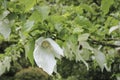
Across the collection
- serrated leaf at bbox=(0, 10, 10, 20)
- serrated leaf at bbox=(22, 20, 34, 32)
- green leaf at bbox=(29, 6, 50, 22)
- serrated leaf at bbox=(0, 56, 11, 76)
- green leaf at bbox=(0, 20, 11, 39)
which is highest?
green leaf at bbox=(29, 6, 50, 22)

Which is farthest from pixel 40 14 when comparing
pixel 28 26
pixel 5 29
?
pixel 5 29

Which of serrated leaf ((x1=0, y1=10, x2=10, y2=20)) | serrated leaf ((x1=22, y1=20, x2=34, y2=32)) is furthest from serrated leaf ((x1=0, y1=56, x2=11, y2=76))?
serrated leaf ((x1=22, y1=20, x2=34, y2=32))

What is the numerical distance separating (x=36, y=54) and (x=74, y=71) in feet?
17.3

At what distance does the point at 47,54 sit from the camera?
819 millimetres

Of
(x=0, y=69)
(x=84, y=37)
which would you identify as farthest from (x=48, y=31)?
(x=0, y=69)

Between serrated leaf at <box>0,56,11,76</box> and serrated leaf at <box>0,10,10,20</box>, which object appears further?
serrated leaf at <box>0,56,11,76</box>

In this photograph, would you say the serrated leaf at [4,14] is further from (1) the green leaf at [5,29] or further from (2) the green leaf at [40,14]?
(2) the green leaf at [40,14]

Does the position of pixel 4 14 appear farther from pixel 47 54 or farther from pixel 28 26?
pixel 47 54

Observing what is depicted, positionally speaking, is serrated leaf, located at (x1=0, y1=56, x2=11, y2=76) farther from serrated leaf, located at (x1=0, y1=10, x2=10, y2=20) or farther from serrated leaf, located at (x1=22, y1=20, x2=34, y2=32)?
serrated leaf, located at (x1=22, y1=20, x2=34, y2=32)

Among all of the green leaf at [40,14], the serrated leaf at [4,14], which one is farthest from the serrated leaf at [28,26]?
the serrated leaf at [4,14]

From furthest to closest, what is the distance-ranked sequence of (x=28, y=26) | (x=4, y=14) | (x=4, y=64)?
(x=4, y=64) < (x=4, y=14) < (x=28, y=26)

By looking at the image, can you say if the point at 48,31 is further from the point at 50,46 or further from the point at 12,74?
the point at 12,74

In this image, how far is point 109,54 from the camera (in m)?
1.60

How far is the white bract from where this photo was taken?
0.78 meters
